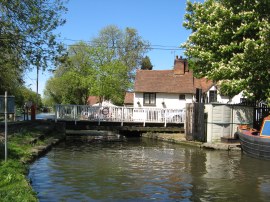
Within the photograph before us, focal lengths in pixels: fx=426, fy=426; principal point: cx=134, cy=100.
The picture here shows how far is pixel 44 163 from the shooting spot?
16234 mm

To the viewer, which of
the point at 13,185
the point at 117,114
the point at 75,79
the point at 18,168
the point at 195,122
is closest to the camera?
the point at 13,185

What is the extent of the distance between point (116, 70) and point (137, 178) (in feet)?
122

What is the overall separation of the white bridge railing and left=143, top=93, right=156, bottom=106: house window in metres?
10.9

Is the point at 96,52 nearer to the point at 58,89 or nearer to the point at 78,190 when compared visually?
the point at 58,89

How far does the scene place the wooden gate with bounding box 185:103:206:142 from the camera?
81.1ft

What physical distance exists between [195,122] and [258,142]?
7.43 meters

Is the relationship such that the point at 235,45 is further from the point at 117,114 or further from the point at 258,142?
the point at 117,114

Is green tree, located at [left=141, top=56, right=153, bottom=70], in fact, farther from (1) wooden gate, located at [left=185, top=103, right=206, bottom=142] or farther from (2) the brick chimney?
(1) wooden gate, located at [left=185, top=103, right=206, bottom=142]

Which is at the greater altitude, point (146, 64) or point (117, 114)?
point (146, 64)

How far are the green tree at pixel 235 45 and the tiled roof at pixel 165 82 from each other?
19.9 meters

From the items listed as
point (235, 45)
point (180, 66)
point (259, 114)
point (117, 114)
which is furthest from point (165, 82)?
point (235, 45)

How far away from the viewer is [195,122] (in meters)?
25.7

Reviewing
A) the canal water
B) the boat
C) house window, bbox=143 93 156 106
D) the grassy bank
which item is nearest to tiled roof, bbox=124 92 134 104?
house window, bbox=143 93 156 106

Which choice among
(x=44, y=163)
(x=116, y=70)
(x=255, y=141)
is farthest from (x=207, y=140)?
(x=116, y=70)
